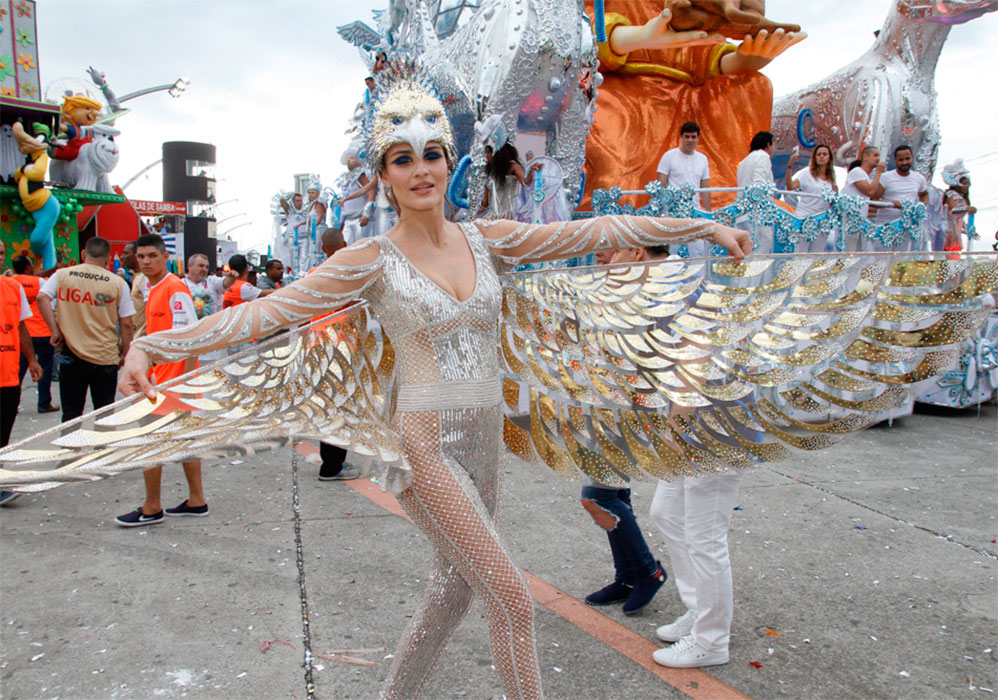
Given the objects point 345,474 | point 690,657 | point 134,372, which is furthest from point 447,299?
point 345,474

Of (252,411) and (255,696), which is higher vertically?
(252,411)

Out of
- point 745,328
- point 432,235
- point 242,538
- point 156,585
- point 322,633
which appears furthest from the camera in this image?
point 242,538

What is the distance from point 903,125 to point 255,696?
37.1ft

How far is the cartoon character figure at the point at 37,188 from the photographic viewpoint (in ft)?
49.9

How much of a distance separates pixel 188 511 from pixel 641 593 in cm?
297

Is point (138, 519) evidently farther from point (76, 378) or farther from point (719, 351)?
point (719, 351)

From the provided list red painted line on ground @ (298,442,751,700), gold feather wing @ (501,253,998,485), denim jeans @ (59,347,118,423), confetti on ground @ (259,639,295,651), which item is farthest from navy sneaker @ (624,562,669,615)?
denim jeans @ (59,347,118,423)

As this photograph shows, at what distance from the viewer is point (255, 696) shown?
2.65m

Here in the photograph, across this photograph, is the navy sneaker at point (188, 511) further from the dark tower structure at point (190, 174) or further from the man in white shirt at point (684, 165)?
the dark tower structure at point (190, 174)

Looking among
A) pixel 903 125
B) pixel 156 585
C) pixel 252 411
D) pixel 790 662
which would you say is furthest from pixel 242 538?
pixel 903 125

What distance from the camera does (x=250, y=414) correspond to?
7.48 feet

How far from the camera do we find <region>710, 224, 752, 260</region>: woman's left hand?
2301 mm

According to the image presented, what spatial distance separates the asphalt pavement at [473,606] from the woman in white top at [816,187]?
254 centimetres

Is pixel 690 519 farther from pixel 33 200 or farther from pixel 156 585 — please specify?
pixel 33 200
